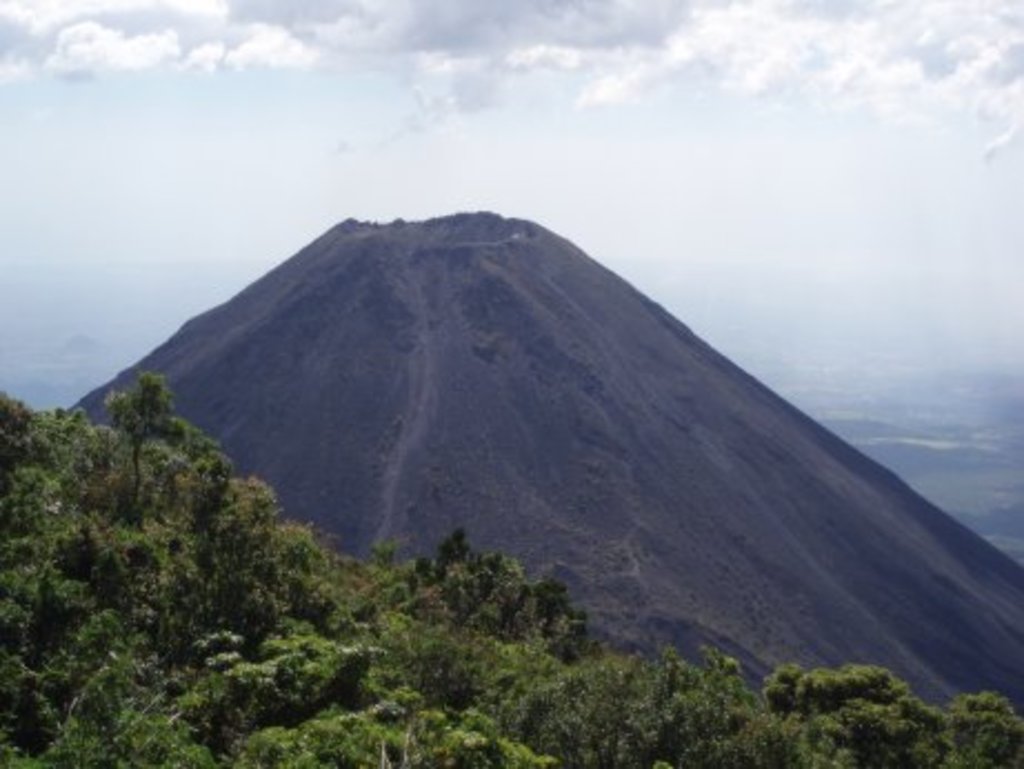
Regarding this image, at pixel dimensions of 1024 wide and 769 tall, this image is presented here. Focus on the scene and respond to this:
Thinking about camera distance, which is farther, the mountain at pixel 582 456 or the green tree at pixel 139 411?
the mountain at pixel 582 456

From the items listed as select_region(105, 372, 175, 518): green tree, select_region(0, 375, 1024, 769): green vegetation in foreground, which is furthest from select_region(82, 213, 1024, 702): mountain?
select_region(0, 375, 1024, 769): green vegetation in foreground

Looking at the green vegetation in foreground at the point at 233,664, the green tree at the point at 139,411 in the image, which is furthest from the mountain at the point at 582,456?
the green vegetation in foreground at the point at 233,664

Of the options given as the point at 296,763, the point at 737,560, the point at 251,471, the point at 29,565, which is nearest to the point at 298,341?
the point at 251,471

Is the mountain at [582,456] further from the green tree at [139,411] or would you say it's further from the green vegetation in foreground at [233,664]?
the green vegetation in foreground at [233,664]

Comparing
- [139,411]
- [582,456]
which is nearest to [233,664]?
[139,411]

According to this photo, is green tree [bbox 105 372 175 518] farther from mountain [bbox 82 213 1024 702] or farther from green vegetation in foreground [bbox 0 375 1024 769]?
mountain [bbox 82 213 1024 702]

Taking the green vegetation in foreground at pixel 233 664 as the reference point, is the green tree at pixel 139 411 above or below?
above
